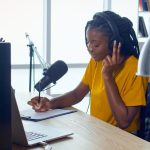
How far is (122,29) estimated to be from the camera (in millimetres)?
1930

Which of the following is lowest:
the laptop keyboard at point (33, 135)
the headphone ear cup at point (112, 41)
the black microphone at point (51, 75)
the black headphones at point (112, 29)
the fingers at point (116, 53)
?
the laptop keyboard at point (33, 135)

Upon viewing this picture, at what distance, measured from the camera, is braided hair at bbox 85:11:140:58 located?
1931 mm

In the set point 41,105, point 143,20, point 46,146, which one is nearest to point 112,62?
point 41,105

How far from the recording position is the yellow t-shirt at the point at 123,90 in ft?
6.18

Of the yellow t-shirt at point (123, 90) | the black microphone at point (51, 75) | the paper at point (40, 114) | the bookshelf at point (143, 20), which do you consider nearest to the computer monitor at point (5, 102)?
the paper at point (40, 114)

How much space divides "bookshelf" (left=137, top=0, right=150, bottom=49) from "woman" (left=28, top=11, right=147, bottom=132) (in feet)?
7.79

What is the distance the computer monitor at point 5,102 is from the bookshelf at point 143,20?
3.38m

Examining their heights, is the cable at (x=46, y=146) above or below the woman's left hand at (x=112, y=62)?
below

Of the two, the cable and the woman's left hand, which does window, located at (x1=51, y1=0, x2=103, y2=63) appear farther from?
the cable

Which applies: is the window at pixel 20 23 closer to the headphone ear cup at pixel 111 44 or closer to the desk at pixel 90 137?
the headphone ear cup at pixel 111 44

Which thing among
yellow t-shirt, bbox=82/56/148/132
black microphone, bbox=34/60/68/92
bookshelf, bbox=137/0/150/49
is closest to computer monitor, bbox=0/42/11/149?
black microphone, bbox=34/60/68/92

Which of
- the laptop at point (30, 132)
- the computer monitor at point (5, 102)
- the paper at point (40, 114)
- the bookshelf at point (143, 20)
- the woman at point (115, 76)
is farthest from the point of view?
the bookshelf at point (143, 20)

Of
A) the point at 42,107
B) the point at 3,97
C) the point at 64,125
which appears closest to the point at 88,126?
the point at 64,125

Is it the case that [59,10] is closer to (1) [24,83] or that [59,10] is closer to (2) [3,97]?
(1) [24,83]
